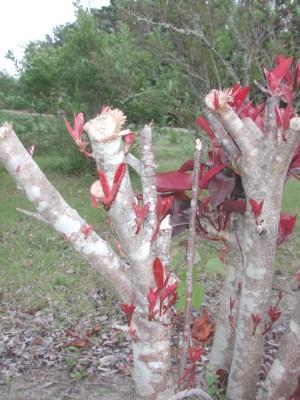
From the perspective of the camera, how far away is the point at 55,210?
155 cm

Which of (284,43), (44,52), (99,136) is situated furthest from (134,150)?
(99,136)

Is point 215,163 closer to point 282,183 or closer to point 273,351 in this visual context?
point 282,183

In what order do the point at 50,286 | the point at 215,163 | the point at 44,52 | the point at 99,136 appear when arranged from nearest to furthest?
the point at 99,136 < the point at 215,163 < the point at 50,286 < the point at 44,52

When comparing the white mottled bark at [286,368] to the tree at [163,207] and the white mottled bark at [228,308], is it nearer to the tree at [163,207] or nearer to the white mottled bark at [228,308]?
the tree at [163,207]

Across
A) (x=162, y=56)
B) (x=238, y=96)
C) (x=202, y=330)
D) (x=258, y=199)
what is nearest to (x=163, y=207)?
(x=258, y=199)

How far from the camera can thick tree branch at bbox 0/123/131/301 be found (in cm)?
149

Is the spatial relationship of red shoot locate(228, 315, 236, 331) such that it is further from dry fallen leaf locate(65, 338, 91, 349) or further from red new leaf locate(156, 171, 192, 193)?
dry fallen leaf locate(65, 338, 91, 349)

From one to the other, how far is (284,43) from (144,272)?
16.5ft

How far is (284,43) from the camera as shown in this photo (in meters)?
5.90

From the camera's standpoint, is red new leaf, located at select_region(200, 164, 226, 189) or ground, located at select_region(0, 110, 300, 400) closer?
red new leaf, located at select_region(200, 164, 226, 189)

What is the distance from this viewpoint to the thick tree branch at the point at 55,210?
1487 mm

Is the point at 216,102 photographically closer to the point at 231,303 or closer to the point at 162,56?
the point at 231,303

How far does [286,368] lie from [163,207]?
745 mm

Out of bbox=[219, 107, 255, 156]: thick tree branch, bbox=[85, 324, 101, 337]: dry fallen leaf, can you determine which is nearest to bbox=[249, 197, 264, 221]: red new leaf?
bbox=[219, 107, 255, 156]: thick tree branch
